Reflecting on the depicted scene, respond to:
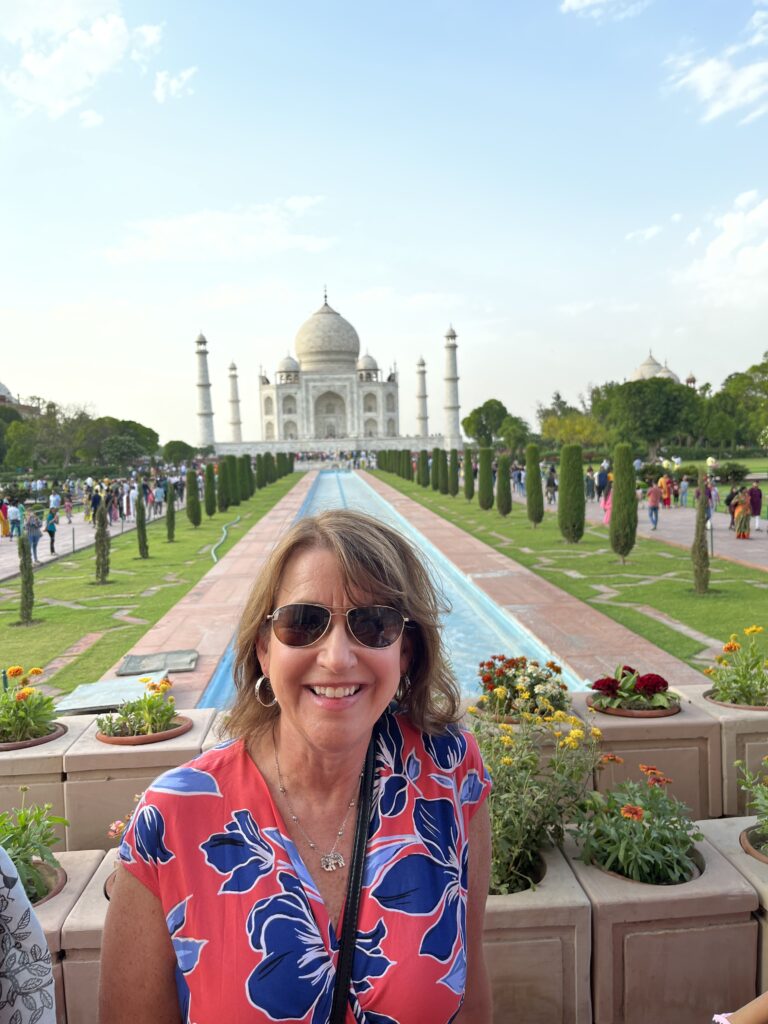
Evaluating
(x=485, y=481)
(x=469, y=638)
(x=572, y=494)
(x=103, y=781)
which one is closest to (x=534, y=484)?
(x=572, y=494)

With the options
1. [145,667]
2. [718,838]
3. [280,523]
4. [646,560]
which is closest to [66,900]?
[718,838]

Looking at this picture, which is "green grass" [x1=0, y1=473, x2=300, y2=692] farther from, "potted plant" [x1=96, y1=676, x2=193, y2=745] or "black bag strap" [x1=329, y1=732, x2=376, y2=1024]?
"black bag strap" [x1=329, y1=732, x2=376, y2=1024]

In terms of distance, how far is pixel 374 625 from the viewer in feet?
3.92

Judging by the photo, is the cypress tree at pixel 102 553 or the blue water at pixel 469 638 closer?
the blue water at pixel 469 638

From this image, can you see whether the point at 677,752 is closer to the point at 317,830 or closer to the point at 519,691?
the point at 519,691

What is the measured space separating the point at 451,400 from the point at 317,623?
2151 inches

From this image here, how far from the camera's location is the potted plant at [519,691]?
2879 millimetres

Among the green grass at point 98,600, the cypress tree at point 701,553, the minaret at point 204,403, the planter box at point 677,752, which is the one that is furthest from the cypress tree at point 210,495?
the minaret at point 204,403

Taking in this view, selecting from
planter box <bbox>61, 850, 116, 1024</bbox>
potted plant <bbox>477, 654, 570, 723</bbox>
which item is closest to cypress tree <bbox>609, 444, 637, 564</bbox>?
potted plant <bbox>477, 654, 570, 723</bbox>

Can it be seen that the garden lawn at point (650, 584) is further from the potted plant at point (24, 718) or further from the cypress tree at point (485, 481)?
the potted plant at point (24, 718)

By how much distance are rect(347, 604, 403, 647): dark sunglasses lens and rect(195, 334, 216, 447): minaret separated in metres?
53.5

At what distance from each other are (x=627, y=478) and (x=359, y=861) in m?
9.50

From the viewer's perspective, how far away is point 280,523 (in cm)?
1661

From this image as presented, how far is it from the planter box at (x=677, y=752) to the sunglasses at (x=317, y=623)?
1.90 meters
